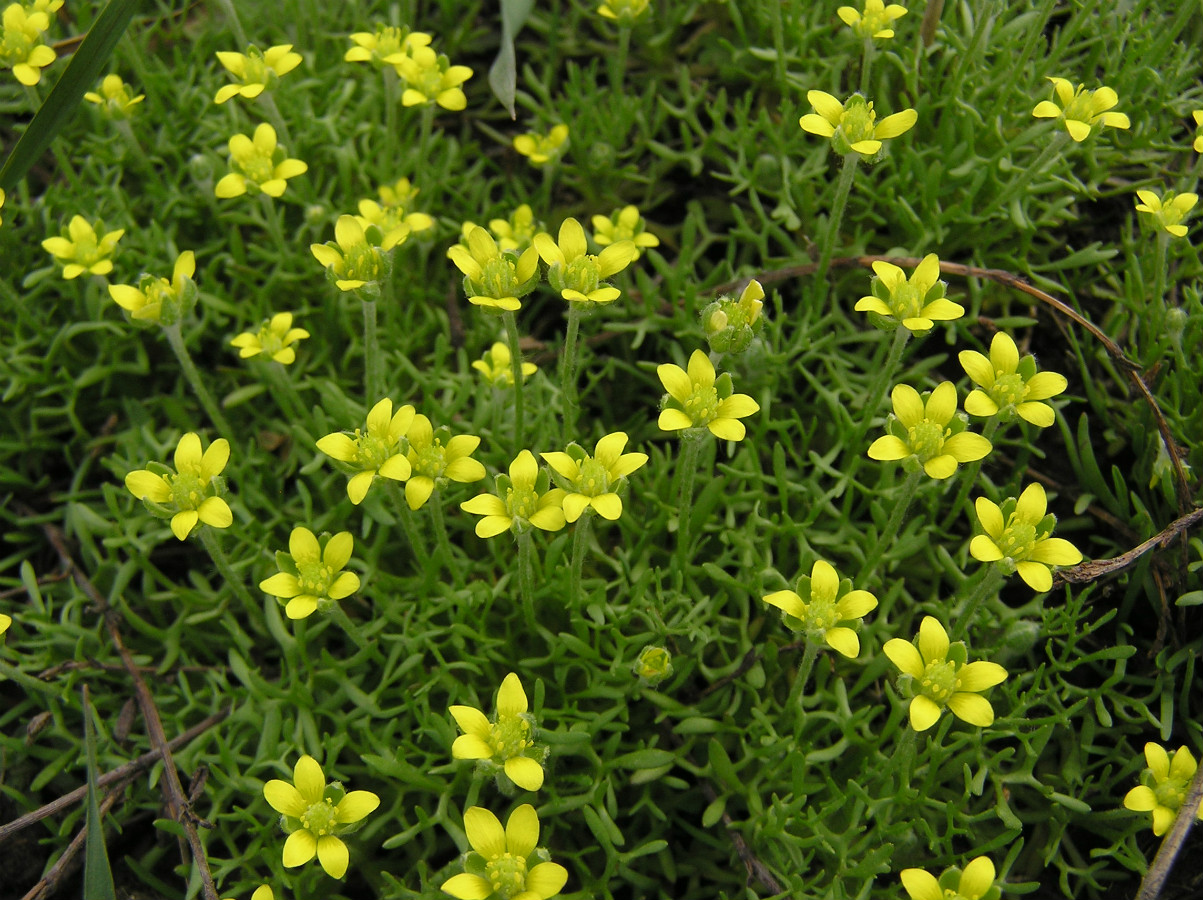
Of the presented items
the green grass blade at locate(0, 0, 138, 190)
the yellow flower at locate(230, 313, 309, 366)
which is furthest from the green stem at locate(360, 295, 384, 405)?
the green grass blade at locate(0, 0, 138, 190)

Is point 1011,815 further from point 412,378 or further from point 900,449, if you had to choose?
point 412,378

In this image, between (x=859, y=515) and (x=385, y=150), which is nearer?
(x=859, y=515)

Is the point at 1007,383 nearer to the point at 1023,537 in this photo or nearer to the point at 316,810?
the point at 1023,537

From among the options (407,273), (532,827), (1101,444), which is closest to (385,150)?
(407,273)

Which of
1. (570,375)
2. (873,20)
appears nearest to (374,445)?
(570,375)

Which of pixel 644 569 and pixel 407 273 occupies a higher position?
pixel 407 273

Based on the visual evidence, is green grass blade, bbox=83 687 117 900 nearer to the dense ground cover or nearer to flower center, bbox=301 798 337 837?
the dense ground cover
